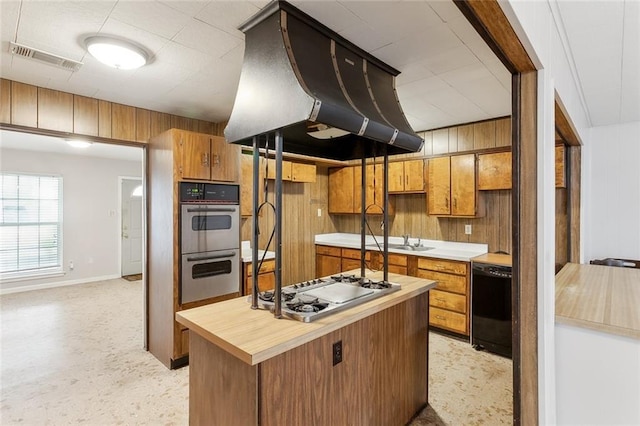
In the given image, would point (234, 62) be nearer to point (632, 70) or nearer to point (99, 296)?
point (632, 70)

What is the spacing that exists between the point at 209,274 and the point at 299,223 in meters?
2.05

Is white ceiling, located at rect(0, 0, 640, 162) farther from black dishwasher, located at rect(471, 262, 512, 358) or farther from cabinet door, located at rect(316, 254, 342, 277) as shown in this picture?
cabinet door, located at rect(316, 254, 342, 277)

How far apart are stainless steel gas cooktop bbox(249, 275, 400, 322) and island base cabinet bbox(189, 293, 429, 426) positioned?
0.12 m

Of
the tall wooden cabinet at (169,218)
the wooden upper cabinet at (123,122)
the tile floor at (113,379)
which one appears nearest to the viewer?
the tile floor at (113,379)

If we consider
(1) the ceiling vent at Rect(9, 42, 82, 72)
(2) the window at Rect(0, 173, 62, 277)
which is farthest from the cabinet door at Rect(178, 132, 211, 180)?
(2) the window at Rect(0, 173, 62, 277)

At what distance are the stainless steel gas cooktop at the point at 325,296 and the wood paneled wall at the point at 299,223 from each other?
2.40m

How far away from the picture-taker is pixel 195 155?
3.02 m

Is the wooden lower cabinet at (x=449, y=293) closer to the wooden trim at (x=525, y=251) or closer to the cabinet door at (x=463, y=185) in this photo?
the cabinet door at (x=463, y=185)

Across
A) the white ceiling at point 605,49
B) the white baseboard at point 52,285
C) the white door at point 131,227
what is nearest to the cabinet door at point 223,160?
the white ceiling at point 605,49

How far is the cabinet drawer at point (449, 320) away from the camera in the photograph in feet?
11.7

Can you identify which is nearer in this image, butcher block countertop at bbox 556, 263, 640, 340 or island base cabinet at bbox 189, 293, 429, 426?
island base cabinet at bbox 189, 293, 429, 426

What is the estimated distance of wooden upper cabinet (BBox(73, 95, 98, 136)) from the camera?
2.95 meters

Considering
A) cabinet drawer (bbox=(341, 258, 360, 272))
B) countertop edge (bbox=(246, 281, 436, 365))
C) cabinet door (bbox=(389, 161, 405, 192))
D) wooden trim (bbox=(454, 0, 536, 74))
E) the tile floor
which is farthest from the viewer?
cabinet drawer (bbox=(341, 258, 360, 272))

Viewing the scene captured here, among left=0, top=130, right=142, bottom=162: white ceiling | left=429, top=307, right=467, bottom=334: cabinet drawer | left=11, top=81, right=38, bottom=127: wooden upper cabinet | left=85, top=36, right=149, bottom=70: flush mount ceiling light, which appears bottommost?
left=429, top=307, right=467, bottom=334: cabinet drawer
